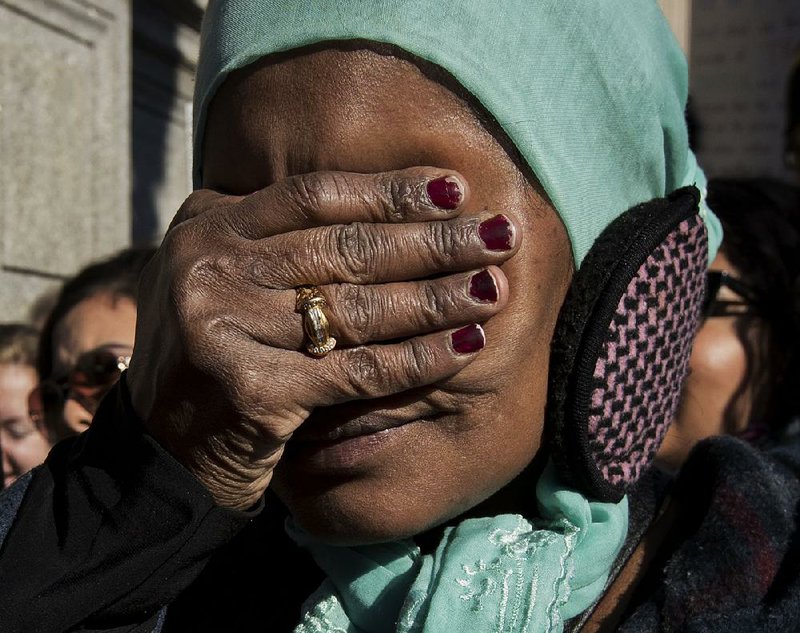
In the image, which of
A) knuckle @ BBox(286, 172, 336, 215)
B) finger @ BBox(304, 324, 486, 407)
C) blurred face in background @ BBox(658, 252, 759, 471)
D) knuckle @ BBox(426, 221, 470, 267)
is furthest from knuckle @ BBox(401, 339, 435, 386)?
blurred face in background @ BBox(658, 252, 759, 471)

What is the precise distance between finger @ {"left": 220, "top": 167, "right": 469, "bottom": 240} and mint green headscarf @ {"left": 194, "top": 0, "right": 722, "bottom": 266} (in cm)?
18

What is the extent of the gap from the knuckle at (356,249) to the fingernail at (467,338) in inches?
5.6

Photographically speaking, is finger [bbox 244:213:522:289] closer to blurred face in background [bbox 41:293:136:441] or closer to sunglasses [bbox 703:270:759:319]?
blurred face in background [bbox 41:293:136:441]

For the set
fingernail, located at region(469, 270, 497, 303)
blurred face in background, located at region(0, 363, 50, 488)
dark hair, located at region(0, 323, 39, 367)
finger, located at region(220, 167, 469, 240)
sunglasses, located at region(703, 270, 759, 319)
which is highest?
finger, located at region(220, 167, 469, 240)

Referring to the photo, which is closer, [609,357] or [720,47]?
[609,357]

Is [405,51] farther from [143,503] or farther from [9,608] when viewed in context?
[9,608]

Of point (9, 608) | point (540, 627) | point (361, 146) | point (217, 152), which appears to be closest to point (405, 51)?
point (361, 146)

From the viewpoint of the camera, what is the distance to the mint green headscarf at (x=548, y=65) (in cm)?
147

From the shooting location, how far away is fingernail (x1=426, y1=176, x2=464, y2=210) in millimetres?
1370

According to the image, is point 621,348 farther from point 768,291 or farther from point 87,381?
point 87,381

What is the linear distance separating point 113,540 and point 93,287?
1606 millimetres

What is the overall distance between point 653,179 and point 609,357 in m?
0.37

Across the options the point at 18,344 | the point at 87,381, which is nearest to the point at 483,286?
the point at 87,381

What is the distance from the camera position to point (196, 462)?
151cm
